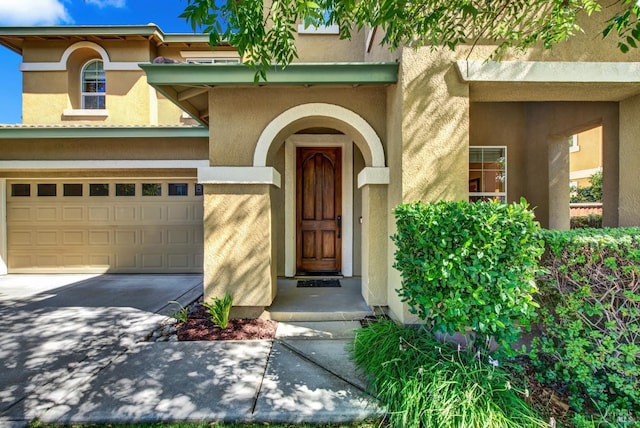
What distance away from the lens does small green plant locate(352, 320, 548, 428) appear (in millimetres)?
2367

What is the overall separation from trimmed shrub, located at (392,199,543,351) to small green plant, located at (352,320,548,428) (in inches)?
13.1

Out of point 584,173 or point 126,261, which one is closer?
point 126,261

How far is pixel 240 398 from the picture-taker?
9.19ft

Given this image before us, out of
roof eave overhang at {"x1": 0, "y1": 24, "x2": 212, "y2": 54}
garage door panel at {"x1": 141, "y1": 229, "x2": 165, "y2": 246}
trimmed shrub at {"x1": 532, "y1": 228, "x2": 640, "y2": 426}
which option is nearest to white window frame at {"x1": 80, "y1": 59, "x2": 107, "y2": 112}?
roof eave overhang at {"x1": 0, "y1": 24, "x2": 212, "y2": 54}

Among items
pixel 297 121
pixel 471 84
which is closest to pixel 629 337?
pixel 471 84

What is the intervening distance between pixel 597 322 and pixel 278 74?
181 inches

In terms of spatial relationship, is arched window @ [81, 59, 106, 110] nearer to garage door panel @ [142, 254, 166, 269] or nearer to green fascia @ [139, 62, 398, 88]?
garage door panel @ [142, 254, 166, 269]

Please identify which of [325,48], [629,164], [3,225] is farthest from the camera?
[3,225]

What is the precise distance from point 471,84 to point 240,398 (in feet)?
15.3

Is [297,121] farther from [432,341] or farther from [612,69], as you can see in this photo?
[612,69]

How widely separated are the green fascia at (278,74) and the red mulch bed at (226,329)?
3515 millimetres

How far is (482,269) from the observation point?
265cm

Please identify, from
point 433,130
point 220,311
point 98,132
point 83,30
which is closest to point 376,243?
point 433,130

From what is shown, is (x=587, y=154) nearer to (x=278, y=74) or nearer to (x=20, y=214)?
(x=278, y=74)
